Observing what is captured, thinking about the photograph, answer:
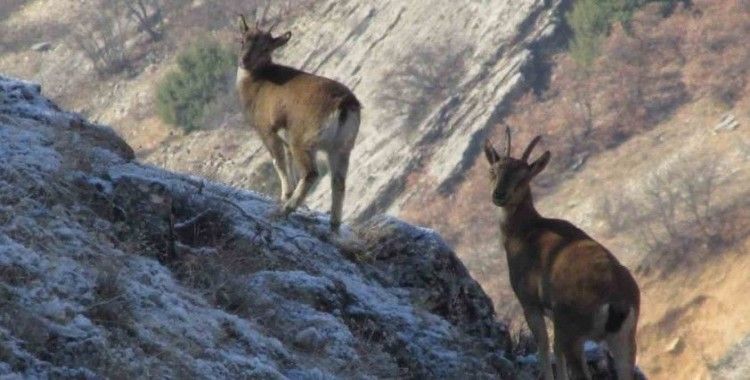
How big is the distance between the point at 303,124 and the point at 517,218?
2.00 m

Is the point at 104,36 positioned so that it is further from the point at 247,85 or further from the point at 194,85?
the point at 247,85

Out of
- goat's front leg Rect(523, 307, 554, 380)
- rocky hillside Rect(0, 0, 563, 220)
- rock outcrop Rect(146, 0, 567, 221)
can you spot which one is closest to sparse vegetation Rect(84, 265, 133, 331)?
goat's front leg Rect(523, 307, 554, 380)

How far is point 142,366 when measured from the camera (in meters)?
7.12

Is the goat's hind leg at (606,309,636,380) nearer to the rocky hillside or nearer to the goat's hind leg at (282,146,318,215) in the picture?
the goat's hind leg at (282,146,318,215)

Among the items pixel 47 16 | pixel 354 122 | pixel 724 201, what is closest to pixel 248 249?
pixel 354 122

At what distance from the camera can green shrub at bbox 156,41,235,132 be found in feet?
196

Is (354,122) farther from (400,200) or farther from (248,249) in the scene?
(400,200)

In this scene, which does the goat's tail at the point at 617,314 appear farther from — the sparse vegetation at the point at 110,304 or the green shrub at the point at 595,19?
the green shrub at the point at 595,19

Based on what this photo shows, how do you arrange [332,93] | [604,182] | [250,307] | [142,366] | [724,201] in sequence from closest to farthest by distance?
[142,366]
[250,307]
[332,93]
[724,201]
[604,182]

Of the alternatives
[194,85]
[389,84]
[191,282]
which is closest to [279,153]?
[191,282]

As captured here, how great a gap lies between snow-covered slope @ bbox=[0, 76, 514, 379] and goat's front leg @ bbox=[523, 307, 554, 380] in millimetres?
366

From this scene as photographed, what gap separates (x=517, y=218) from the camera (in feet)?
36.5

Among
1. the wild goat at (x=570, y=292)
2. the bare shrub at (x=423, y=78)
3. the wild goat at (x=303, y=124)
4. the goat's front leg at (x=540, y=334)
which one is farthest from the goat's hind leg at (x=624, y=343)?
the bare shrub at (x=423, y=78)

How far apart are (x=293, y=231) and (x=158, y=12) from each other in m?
62.7
